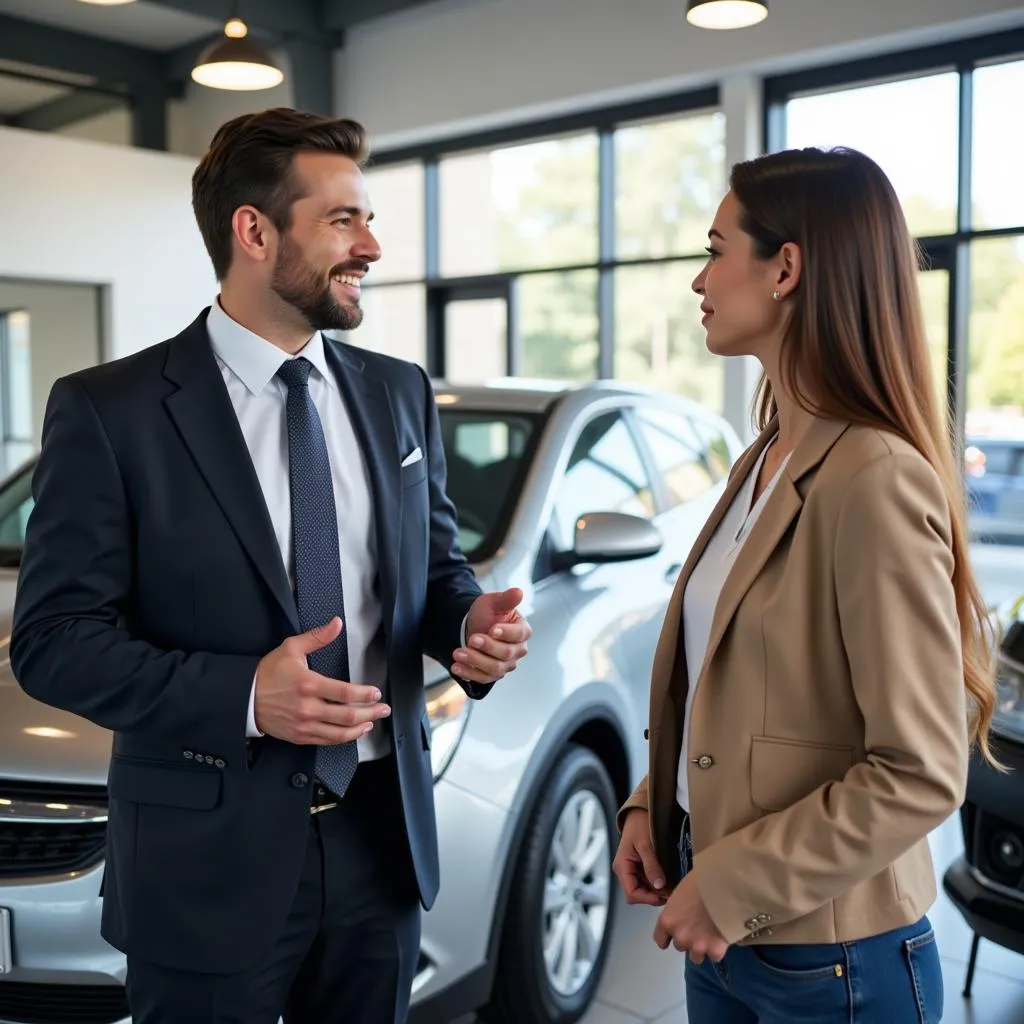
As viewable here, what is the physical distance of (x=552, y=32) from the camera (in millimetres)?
8531

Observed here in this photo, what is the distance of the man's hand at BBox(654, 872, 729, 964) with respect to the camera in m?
1.19

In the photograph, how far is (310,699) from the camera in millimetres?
Result: 1374

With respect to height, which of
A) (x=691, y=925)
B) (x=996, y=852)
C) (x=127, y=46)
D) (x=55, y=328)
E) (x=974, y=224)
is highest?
(x=127, y=46)

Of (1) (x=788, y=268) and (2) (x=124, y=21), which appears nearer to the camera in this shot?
(1) (x=788, y=268)

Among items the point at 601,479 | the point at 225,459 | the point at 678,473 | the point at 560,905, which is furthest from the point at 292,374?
the point at 678,473

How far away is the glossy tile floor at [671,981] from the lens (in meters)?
2.70

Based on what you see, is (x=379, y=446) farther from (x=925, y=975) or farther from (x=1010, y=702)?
(x=1010, y=702)

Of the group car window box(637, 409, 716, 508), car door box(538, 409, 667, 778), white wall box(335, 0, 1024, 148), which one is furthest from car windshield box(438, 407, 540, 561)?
white wall box(335, 0, 1024, 148)

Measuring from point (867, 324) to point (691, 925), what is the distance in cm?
63

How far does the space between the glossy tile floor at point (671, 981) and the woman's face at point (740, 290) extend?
1.79 metres

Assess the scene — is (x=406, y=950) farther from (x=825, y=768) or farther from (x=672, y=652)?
(x=825, y=768)

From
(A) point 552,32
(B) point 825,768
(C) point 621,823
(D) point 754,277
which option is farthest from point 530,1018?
(A) point 552,32

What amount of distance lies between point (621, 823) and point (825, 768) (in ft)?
1.28

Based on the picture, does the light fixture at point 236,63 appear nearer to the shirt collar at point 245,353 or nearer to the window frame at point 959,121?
the window frame at point 959,121
